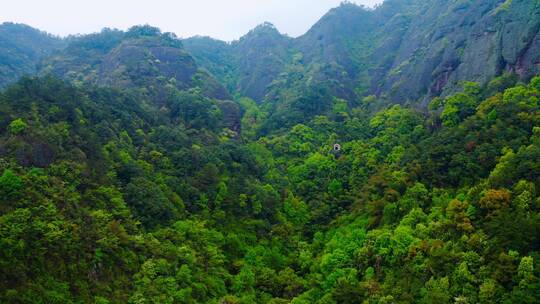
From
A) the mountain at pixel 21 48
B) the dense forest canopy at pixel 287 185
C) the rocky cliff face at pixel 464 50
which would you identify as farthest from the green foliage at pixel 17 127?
the rocky cliff face at pixel 464 50

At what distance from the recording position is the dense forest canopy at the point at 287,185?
3120cm

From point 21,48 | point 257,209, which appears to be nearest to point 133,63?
point 21,48

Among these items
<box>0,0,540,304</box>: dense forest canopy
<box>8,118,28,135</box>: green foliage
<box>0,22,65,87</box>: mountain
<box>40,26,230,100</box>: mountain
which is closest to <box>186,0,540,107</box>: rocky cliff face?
<box>0,0,540,304</box>: dense forest canopy

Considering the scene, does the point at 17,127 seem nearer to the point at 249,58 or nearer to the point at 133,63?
the point at 133,63

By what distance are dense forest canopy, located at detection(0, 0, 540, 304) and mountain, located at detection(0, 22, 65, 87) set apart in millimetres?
4346

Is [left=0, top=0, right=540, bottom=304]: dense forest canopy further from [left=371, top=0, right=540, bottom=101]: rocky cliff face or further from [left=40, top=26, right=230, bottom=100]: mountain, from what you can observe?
[left=40, top=26, right=230, bottom=100]: mountain

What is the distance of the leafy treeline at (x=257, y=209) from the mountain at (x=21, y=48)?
38904 millimetres

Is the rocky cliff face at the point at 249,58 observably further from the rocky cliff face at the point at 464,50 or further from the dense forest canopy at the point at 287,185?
the rocky cliff face at the point at 464,50

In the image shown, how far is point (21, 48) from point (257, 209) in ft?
261

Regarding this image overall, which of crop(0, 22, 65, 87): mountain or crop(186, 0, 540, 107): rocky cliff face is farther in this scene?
crop(0, 22, 65, 87): mountain

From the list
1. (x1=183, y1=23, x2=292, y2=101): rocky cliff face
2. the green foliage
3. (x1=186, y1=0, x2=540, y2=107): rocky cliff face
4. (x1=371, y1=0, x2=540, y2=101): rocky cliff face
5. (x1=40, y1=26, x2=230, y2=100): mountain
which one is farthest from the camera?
(x1=183, y1=23, x2=292, y2=101): rocky cliff face

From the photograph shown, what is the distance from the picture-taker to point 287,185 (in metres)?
58.6

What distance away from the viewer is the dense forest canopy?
3120 cm

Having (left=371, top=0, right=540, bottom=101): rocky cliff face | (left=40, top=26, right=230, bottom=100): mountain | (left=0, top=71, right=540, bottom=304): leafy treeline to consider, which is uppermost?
(left=371, top=0, right=540, bottom=101): rocky cliff face
